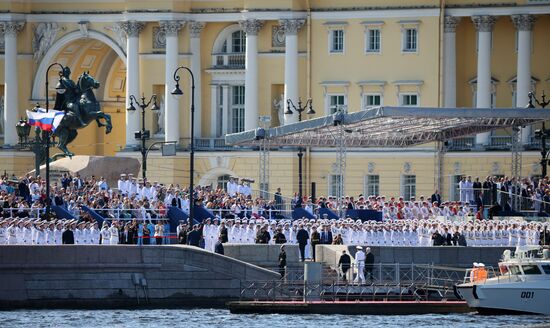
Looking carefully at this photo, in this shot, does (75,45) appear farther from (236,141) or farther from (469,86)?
(236,141)

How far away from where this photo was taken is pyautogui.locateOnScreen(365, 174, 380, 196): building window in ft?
422

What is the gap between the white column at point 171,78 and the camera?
5148 inches

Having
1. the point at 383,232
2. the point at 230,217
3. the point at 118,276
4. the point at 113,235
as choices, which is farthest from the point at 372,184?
the point at 118,276

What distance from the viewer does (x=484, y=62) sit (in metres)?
127

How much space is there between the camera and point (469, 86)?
423 ft

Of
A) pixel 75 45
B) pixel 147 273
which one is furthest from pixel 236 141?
pixel 75 45

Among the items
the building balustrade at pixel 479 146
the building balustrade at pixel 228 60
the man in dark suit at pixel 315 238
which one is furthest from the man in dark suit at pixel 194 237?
the building balustrade at pixel 228 60

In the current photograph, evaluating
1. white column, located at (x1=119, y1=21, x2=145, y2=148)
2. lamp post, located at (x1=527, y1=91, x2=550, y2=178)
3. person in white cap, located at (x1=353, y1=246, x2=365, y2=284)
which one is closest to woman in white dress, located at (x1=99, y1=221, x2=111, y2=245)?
person in white cap, located at (x1=353, y1=246, x2=365, y2=284)

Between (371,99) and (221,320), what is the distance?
44141 millimetres

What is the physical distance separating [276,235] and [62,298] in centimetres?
951

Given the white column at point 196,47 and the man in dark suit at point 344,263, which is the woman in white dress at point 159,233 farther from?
the white column at point 196,47

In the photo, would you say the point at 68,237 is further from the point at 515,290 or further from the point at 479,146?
the point at 479,146

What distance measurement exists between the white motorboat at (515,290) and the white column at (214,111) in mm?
44363

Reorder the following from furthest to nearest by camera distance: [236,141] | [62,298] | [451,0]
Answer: [451,0]
[236,141]
[62,298]
